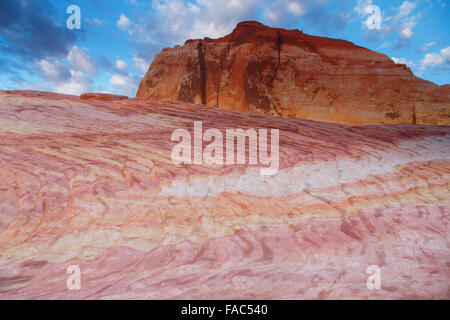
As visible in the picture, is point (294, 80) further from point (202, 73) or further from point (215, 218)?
point (215, 218)

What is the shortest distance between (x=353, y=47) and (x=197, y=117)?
10897 millimetres

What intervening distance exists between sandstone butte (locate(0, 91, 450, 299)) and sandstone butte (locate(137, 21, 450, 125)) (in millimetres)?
7719

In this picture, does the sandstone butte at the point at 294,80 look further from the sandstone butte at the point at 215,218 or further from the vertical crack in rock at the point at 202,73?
the sandstone butte at the point at 215,218

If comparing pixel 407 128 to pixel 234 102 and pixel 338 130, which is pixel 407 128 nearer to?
pixel 338 130

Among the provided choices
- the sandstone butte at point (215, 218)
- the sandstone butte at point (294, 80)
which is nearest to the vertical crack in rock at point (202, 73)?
the sandstone butte at point (294, 80)

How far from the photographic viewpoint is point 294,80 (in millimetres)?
12164

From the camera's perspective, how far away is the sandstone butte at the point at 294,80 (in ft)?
34.9

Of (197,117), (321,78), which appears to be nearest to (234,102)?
(321,78)

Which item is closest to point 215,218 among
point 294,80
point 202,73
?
point 294,80

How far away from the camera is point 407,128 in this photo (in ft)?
15.8

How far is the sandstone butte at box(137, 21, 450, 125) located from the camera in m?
10.6

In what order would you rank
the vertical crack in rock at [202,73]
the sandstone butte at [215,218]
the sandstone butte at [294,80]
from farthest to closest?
1. the vertical crack in rock at [202,73]
2. the sandstone butte at [294,80]
3. the sandstone butte at [215,218]

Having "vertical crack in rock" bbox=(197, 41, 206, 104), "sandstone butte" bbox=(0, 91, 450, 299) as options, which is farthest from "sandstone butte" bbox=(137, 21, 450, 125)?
"sandstone butte" bbox=(0, 91, 450, 299)

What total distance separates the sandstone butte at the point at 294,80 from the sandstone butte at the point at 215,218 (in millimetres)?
7719
